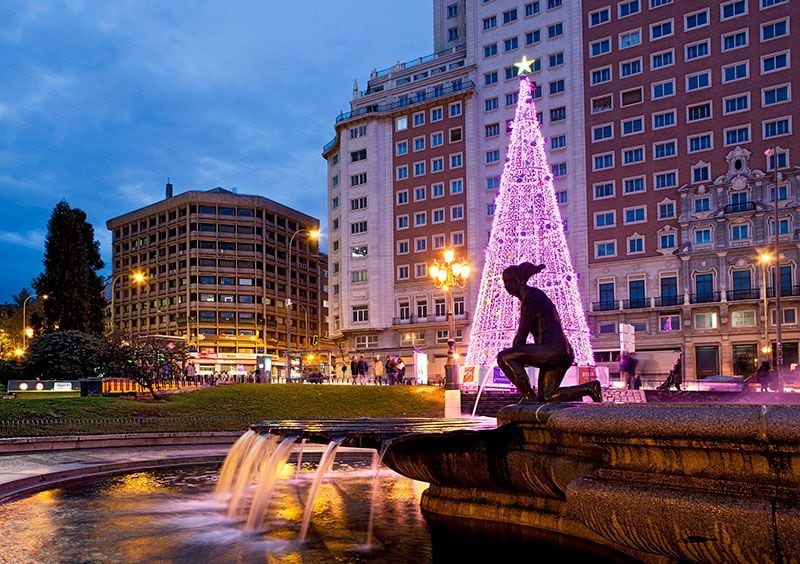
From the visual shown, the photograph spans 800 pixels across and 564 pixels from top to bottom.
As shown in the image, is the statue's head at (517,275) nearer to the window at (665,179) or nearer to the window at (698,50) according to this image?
the window at (665,179)

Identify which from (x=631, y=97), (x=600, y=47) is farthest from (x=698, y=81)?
(x=600, y=47)

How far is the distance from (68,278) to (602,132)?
154 feet

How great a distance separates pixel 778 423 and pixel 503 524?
474 cm

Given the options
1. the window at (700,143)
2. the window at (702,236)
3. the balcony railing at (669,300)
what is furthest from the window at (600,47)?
the balcony railing at (669,300)

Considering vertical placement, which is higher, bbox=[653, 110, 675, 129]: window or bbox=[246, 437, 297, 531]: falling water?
bbox=[653, 110, 675, 129]: window

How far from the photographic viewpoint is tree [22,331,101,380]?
1619 inches

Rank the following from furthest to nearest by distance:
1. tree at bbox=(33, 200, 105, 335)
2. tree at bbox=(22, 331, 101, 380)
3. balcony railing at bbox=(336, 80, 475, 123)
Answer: balcony railing at bbox=(336, 80, 475, 123), tree at bbox=(33, 200, 105, 335), tree at bbox=(22, 331, 101, 380)

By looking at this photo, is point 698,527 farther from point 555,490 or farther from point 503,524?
point 503,524

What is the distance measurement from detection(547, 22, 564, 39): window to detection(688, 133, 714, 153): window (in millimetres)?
16743

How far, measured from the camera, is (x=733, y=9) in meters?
61.2

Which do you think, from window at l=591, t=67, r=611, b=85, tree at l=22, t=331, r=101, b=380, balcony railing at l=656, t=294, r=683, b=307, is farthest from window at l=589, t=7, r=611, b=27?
tree at l=22, t=331, r=101, b=380

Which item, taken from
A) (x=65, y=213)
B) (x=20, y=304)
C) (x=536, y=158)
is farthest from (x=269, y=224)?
(x=536, y=158)

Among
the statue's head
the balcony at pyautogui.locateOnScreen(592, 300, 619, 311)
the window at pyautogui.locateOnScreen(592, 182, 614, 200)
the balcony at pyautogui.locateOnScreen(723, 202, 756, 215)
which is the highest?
the window at pyautogui.locateOnScreen(592, 182, 614, 200)

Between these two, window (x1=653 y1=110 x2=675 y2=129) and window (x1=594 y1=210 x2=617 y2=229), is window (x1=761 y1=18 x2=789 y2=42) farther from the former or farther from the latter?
window (x1=594 y1=210 x2=617 y2=229)
